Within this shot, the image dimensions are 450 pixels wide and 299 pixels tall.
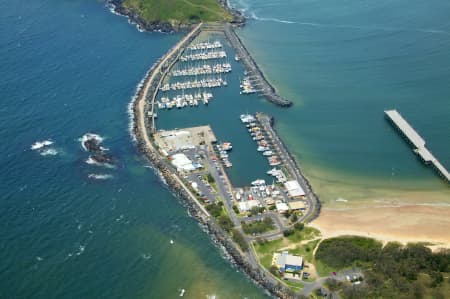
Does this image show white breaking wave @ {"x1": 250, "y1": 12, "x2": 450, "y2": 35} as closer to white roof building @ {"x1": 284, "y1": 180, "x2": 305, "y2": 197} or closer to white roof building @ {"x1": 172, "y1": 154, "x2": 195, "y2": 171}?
white roof building @ {"x1": 172, "y1": 154, "x2": 195, "y2": 171}

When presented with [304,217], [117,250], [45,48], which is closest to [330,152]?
[304,217]

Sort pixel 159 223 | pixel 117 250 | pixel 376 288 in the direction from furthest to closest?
pixel 159 223, pixel 117 250, pixel 376 288

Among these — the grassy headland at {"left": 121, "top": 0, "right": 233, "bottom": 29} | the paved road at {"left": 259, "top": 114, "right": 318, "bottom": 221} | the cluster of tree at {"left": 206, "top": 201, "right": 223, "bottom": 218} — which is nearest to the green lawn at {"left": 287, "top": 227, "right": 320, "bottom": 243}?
the paved road at {"left": 259, "top": 114, "right": 318, "bottom": 221}

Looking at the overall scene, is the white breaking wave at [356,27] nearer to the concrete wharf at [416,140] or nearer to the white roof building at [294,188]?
the concrete wharf at [416,140]

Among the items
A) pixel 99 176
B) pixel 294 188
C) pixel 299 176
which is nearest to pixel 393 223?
pixel 294 188

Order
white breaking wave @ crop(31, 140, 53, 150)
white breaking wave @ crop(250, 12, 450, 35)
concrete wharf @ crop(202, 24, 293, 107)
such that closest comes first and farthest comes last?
1. white breaking wave @ crop(31, 140, 53, 150)
2. concrete wharf @ crop(202, 24, 293, 107)
3. white breaking wave @ crop(250, 12, 450, 35)

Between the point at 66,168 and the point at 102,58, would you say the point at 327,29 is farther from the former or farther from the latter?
the point at 66,168
